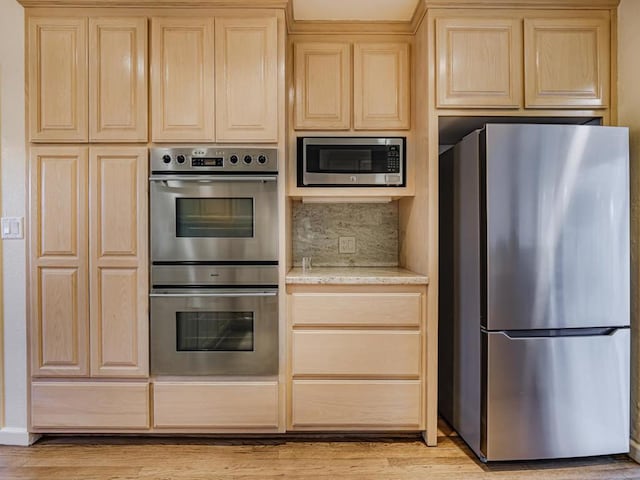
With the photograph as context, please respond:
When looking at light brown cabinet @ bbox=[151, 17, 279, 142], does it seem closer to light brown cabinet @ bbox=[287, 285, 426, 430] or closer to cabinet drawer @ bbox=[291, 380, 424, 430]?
light brown cabinet @ bbox=[287, 285, 426, 430]

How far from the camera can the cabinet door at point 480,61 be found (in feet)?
6.76

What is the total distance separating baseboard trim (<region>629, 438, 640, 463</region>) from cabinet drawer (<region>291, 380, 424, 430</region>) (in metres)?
1.05

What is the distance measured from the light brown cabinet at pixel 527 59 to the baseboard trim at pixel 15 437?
287 centimetres

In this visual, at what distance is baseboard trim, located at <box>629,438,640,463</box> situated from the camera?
6.39 ft

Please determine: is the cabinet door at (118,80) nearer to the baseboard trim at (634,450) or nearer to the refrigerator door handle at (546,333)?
the refrigerator door handle at (546,333)

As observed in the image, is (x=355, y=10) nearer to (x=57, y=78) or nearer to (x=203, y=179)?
(x=203, y=179)

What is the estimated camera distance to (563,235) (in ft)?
5.97

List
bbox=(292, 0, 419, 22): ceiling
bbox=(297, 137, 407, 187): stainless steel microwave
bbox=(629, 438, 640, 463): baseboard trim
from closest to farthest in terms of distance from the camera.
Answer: bbox=(629, 438, 640, 463): baseboard trim
bbox=(292, 0, 419, 22): ceiling
bbox=(297, 137, 407, 187): stainless steel microwave

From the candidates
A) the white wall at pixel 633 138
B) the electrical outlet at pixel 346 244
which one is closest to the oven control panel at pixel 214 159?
the electrical outlet at pixel 346 244

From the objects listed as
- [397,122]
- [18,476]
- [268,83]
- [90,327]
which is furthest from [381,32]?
[18,476]

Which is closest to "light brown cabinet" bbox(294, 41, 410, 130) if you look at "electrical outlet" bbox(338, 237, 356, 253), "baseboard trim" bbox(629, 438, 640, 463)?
"electrical outlet" bbox(338, 237, 356, 253)

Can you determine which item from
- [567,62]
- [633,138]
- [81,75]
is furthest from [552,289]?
[81,75]

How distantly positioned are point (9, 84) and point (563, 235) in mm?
2927

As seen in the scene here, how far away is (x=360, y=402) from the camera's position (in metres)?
2.08
